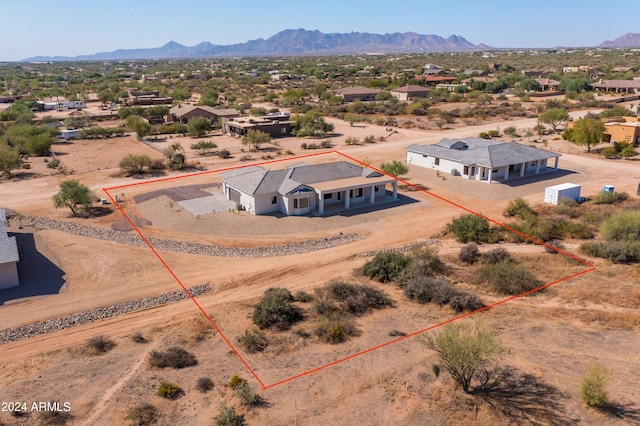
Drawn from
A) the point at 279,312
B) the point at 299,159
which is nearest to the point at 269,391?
the point at 279,312

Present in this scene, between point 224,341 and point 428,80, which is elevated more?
point 428,80

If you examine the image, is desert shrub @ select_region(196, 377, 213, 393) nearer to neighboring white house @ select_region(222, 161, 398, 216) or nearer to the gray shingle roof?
neighboring white house @ select_region(222, 161, 398, 216)

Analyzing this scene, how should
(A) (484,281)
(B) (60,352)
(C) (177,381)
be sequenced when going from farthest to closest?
(A) (484,281)
(B) (60,352)
(C) (177,381)

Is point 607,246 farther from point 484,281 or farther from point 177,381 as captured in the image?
point 177,381

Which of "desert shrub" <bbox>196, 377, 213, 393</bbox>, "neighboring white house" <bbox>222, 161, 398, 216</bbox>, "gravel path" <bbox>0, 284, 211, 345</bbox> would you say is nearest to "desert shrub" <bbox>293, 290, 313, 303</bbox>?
"gravel path" <bbox>0, 284, 211, 345</bbox>

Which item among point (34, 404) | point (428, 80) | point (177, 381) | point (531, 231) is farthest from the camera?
point (428, 80)

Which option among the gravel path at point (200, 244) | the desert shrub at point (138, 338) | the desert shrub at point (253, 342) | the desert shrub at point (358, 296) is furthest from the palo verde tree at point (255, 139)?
the desert shrub at point (253, 342)
